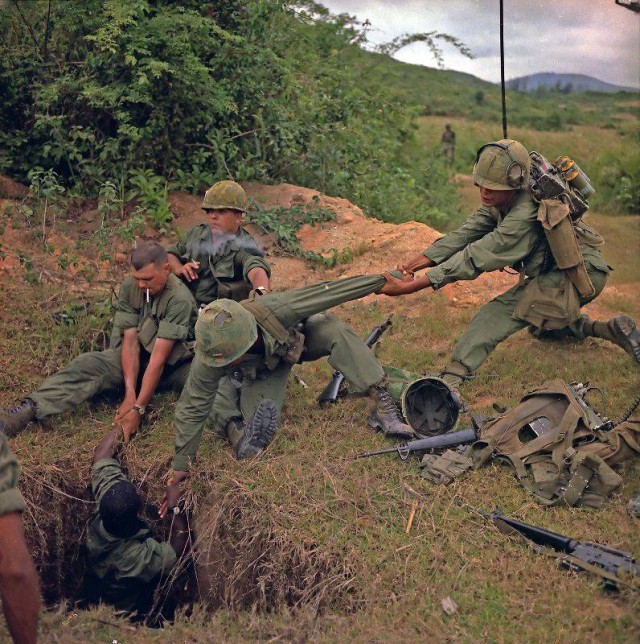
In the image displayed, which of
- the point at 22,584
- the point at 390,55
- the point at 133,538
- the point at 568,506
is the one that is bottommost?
the point at 133,538

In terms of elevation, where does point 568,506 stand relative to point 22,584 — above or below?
below

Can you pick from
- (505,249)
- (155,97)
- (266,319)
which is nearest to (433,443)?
(266,319)

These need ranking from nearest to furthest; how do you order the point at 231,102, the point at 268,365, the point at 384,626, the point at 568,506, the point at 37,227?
the point at 384,626
the point at 568,506
the point at 268,365
the point at 37,227
the point at 231,102

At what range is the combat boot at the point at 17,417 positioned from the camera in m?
5.57

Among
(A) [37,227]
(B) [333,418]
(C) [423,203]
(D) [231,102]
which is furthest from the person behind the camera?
(C) [423,203]

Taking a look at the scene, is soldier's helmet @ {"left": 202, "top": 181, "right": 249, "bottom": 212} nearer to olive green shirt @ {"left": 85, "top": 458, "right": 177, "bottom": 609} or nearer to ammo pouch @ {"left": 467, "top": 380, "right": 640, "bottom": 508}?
olive green shirt @ {"left": 85, "top": 458, "right": 177, "bottom": 609}

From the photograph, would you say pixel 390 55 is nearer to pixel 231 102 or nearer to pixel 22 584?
pixel 231 102

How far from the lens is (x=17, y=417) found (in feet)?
18.5

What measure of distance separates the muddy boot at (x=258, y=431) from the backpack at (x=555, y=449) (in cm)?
100

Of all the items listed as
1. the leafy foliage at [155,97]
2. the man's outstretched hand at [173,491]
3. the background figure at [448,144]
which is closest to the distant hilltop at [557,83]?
the background figure at [448,144]

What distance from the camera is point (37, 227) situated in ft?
25.1

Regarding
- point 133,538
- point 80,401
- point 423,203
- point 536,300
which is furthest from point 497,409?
point 423,203

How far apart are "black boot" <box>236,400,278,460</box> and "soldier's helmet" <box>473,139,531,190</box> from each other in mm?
2045

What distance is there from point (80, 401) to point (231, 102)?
3.67 metres
